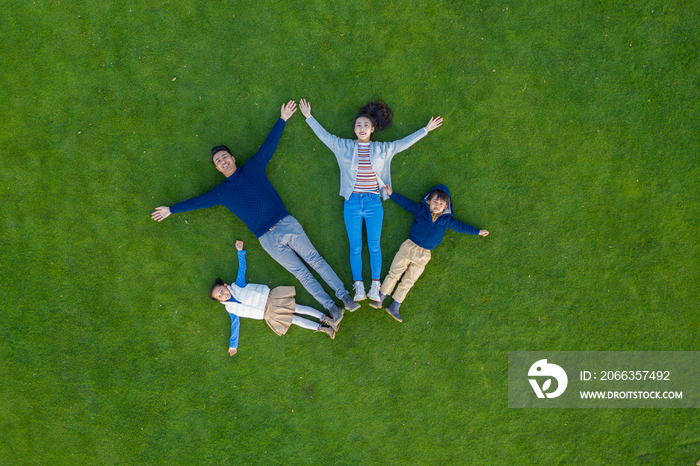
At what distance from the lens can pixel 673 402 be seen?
4.97 meters

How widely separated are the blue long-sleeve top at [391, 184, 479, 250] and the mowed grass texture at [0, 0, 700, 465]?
1.19ft

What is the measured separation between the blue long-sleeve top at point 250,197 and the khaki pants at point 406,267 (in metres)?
1.83

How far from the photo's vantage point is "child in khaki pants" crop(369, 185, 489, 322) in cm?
457

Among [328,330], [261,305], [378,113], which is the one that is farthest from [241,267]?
[378,113]

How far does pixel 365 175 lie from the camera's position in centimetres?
468

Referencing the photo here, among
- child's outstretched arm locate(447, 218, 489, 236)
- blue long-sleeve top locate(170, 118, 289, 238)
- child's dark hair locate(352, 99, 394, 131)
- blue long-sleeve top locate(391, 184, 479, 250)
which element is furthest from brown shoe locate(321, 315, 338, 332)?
child's dark hair locate(352, 99, 394, 131)

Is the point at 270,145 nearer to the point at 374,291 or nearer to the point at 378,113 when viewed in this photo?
the point at 378,113

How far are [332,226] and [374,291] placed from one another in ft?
3.95

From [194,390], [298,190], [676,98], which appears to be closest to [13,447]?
[194,390]

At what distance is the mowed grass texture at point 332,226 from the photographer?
16.0ft

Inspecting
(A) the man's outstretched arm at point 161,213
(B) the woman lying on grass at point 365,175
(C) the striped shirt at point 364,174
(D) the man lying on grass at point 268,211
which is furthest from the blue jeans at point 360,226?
(A) the man's outstretched arm at point 161,213

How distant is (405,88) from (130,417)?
6.67 meters

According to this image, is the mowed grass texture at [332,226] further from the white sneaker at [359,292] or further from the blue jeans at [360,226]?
the white sneaker at [359,292]

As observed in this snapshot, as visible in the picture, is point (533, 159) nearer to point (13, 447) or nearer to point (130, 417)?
point (130, 417)
